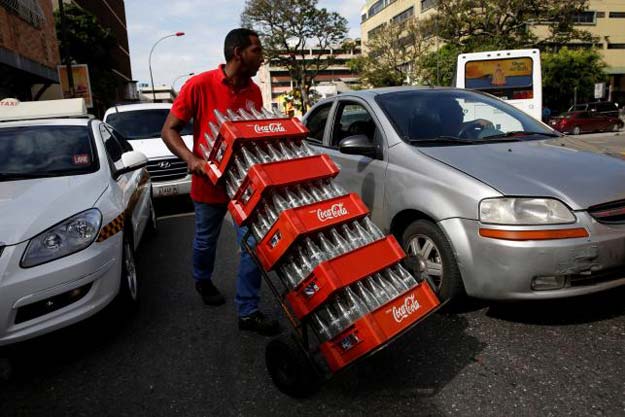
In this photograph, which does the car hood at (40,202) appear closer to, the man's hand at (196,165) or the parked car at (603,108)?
the man's hand at (196,165)

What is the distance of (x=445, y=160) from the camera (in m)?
3.25

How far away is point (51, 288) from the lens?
104 inches

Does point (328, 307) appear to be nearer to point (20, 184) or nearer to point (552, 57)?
point (20, 184)

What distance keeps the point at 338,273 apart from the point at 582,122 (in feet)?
93.9

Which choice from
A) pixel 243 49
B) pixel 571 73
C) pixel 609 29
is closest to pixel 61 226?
pixel 243 49

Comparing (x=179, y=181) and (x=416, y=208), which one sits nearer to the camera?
(x=416, y=208)

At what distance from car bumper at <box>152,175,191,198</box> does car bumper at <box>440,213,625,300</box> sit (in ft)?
17.3

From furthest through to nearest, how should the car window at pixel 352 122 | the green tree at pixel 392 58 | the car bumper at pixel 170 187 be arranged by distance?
the green tree at pixel 392 58 < the car bumper at pixel 170 187 < the car window at pixel 352 122

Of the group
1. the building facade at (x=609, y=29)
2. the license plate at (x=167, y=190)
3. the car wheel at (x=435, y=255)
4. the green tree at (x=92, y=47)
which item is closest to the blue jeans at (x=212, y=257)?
the car wheel at (x=435, y=255)

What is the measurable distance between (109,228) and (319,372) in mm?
1706

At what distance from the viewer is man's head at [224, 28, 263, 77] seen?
2896 millimetres

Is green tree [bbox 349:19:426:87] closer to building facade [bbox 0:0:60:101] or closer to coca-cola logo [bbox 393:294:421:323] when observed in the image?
building facade [bbox 0:0:60:101]

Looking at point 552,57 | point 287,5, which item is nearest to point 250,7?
point 287,5

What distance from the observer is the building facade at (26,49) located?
53.3 feet
